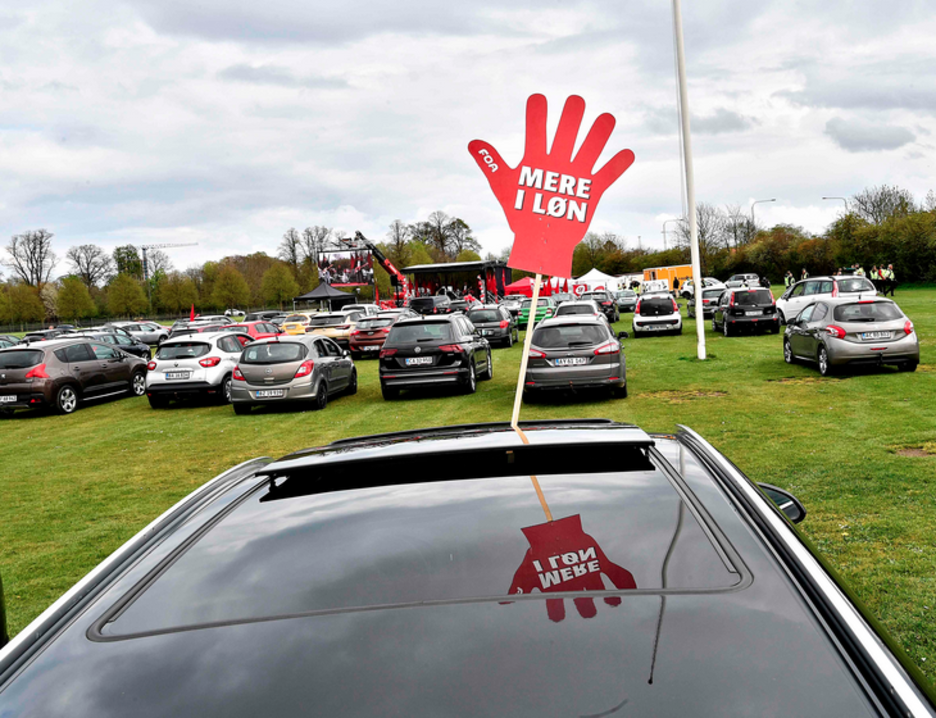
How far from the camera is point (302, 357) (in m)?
16.4

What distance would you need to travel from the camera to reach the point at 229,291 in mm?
95625

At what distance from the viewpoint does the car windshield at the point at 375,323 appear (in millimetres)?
29688

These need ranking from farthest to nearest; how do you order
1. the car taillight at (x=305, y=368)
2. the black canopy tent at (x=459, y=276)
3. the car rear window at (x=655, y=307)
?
the black canopy tent at (x=459, y=276) < the car rear window at (x=655, y=307) < the car taillight at (x=305, y=368)

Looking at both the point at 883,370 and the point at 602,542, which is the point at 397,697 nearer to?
the point at 602,542

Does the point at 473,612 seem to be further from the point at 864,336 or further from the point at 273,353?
the point at 864,336

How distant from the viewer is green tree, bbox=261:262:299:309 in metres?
98.6

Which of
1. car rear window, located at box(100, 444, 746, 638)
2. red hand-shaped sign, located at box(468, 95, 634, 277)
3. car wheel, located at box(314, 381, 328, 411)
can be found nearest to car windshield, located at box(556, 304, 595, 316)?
car wheel, located at box(314, 381, 328, 411)

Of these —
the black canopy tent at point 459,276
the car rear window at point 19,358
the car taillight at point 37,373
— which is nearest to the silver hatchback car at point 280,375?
the car taillight at point 37,373

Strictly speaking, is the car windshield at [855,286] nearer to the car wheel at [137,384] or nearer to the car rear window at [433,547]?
the car wheel at [137,384]

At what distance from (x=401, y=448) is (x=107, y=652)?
1209mm

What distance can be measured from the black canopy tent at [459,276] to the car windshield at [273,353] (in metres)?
41.6

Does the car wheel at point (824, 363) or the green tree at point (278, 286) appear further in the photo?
the green tree at point (278, 286)

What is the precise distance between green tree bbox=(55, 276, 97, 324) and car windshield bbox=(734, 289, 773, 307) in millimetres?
78895

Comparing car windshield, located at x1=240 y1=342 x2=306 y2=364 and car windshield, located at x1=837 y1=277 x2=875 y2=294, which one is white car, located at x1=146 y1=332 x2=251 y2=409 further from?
car windshield, located at x1=837 y1=277 x2=875 y2=294
